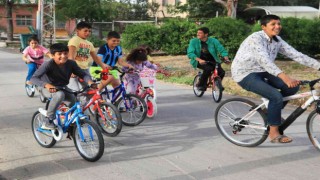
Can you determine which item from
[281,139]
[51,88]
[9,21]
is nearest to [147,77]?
[51,88]

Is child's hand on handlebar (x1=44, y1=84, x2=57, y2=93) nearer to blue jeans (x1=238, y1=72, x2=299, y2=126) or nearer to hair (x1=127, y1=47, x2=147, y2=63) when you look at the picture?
blue jeans (x1=238, y1=72, x2=299, y2=126)

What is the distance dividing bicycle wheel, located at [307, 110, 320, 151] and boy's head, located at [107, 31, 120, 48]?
3.58 meters

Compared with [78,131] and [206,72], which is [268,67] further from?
[206,72]

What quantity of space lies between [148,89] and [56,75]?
7.52 feet

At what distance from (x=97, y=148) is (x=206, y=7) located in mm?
34381

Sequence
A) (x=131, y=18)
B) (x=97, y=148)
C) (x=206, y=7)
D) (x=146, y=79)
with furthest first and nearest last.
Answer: (x=131, y=18), (x=206, y=7), (x=146, y=79), (x=97, y=148)

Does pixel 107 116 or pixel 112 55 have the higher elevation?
pixel 112 55

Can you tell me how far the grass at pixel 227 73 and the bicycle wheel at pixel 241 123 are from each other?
3626 mm

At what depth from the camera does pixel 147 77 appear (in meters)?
7.50

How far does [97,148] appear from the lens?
517 centimetres

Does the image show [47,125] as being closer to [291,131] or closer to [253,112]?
[253,112]

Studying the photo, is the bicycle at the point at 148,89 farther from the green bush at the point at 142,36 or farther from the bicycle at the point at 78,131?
the green bush at the point at 142,36

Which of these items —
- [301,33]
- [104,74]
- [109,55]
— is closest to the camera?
[104,74]

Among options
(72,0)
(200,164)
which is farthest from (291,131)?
(72,0)
